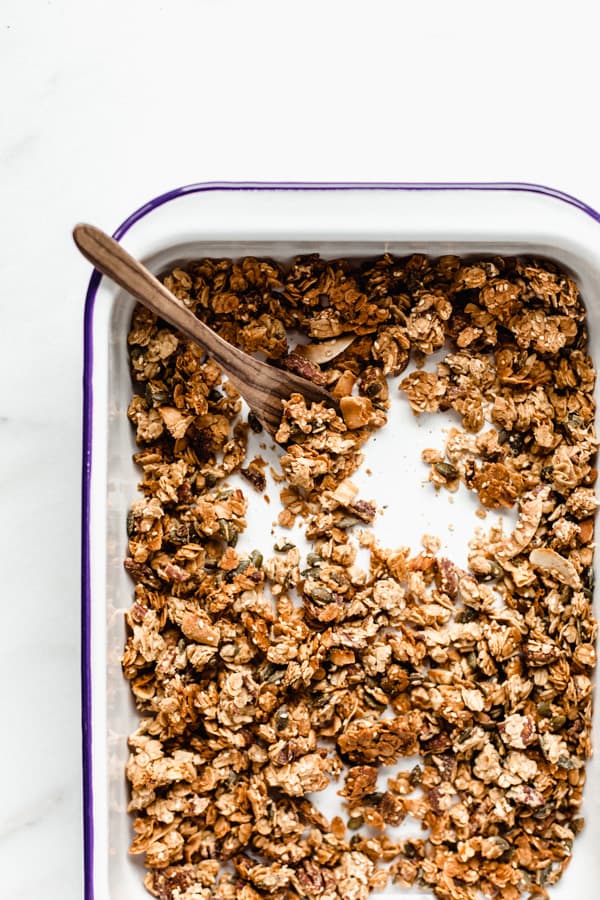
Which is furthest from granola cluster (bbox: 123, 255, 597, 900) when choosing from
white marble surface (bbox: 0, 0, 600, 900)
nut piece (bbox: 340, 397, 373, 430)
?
white marble surface (bbox: 0, 0, 600, 900)

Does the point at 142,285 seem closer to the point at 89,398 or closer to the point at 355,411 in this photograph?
the point at 89,398

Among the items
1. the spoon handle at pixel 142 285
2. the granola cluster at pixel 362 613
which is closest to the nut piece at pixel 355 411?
the granola cluster at pixel 362 613

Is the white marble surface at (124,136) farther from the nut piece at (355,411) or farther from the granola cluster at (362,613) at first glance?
the nut piece at (355,411)

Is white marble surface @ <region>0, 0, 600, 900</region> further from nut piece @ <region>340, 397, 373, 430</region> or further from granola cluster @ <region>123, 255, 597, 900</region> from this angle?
nut piece @ <region>340, 397, 373, 430</region>

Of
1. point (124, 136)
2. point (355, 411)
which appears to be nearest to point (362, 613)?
point (355, 411)

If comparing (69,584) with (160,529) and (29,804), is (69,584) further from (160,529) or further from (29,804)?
(29,804)
